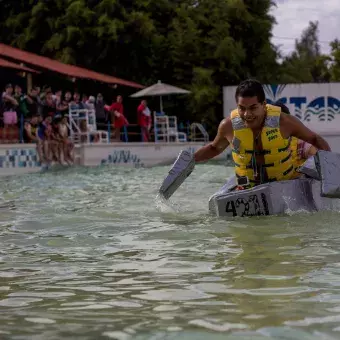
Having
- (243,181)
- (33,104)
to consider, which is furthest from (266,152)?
(33,104)

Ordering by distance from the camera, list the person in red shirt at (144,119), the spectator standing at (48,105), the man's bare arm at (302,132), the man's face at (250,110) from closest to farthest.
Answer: the man's face at (250,110), the man's bare arm at (302,132), the spectator standing at (48,105), the person in red shirt at (144,119)

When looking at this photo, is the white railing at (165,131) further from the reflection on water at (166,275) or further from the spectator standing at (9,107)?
the reflection on water at (166,275)

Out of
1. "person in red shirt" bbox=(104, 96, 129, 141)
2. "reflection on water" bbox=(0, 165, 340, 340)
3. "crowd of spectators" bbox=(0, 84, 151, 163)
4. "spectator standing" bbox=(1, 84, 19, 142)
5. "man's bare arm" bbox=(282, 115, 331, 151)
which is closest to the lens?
"reflection on water" bbox=(0, 165, 340, 340)

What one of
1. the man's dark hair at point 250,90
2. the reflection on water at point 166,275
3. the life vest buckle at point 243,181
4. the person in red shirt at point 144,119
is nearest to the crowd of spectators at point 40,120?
the person in red shirt at point 144,119

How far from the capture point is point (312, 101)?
30.5 m

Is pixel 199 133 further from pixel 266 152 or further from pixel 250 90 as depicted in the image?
pixel 250 90

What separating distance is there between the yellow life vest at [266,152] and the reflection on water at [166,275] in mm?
554

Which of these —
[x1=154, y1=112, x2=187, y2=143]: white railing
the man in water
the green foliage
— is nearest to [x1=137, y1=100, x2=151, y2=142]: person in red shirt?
[x1=154, y1=112, x2=187, y2=143]: white railing

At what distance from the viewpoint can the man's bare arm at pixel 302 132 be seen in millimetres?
8195

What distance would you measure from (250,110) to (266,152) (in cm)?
68

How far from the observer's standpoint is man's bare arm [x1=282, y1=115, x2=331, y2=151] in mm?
8195

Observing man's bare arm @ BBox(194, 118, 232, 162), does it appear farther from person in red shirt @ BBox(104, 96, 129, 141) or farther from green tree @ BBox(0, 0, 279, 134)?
green tree @ BBox(0, 0, 279, 134)

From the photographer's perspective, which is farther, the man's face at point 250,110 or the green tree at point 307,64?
the green tree at point 307,64

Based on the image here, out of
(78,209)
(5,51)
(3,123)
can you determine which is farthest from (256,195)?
(5,51)
